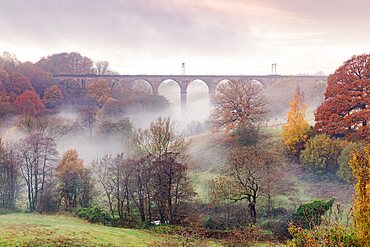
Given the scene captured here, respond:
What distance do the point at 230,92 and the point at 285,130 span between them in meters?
7.61

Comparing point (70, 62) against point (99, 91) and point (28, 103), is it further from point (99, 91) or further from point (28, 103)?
point (28, 103)

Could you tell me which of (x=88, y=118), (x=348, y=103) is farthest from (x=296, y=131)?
(x=88, y=118)

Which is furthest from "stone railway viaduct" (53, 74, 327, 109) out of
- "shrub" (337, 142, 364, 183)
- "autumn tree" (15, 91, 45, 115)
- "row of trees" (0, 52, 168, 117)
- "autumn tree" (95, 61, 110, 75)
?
"shrub" (337, 142, 364, 183)

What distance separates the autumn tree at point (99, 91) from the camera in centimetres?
6900

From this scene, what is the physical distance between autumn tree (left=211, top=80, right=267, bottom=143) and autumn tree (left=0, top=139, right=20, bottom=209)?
59.9 ft

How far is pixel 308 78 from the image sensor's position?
79.5 metres

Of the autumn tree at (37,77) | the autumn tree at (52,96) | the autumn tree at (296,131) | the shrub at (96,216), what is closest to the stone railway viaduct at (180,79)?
the autumn tree at (37,77)

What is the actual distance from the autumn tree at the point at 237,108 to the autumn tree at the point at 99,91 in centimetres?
3671

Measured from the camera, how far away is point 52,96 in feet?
210

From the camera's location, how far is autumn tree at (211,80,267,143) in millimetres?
35125

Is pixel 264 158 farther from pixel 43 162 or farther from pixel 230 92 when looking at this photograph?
pixel 43 162

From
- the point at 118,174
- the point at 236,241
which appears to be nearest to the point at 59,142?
the point at 118,174

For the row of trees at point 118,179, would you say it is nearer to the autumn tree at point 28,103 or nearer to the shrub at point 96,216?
the shrub at point 96,216

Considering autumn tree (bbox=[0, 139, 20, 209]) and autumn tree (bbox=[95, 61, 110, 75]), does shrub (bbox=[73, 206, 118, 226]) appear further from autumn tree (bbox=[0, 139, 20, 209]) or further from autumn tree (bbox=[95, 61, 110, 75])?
autumn tree (bbox=[95, 61, 110, 75])
